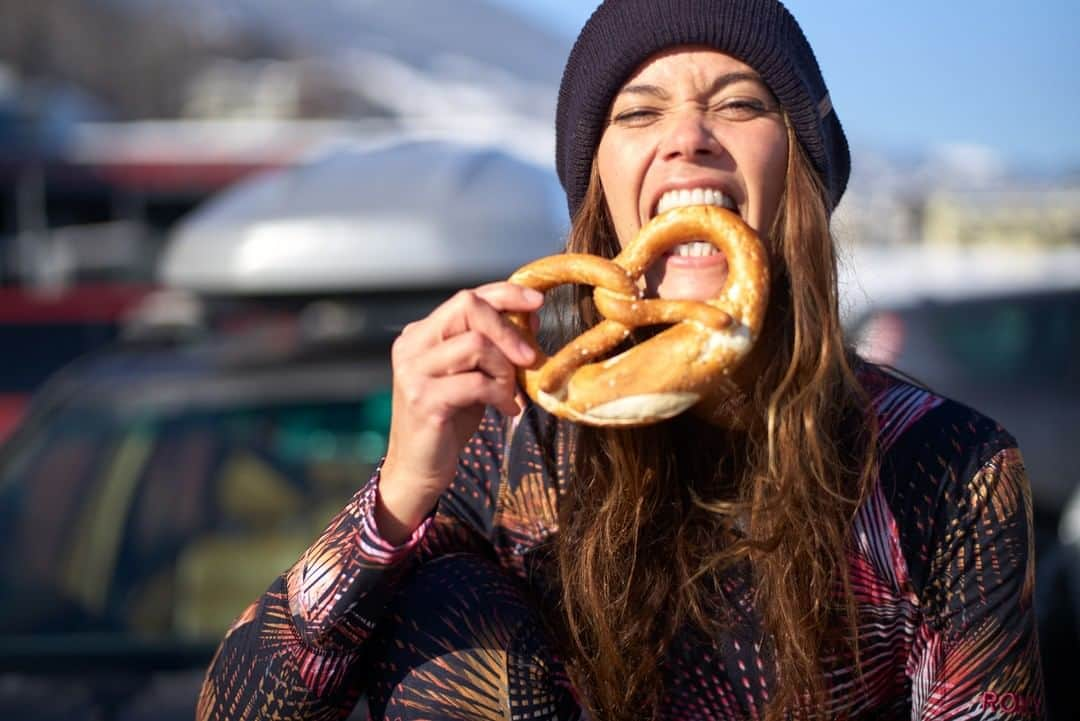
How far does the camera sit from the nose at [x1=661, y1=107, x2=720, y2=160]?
1.66 meters

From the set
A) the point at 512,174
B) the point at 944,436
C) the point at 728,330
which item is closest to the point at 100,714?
the point at 728,330

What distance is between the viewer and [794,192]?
1727 millimetres

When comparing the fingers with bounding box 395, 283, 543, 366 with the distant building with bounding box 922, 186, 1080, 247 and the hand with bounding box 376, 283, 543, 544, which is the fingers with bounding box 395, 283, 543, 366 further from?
the distant building with bounding box 922, 186, 1080, 247

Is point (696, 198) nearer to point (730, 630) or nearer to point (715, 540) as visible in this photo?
point (715, 540)

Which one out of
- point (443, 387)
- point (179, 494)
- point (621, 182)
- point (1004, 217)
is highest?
point (1004, 217)

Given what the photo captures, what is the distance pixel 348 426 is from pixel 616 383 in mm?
1673

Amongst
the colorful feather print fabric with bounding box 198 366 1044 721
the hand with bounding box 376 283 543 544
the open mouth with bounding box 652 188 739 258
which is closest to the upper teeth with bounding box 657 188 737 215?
the open mouth with bounding box 652 188 739 258

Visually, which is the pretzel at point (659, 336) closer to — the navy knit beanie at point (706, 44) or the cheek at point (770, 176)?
the cheek at point (770, 176)

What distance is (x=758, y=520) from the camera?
171 centimetres

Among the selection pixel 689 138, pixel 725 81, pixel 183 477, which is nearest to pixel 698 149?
pixel 689 138

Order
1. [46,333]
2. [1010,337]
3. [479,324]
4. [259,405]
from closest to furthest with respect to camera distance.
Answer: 1. [479,324]
2. [259,405]
3. [1010,337]
4. [46,333]

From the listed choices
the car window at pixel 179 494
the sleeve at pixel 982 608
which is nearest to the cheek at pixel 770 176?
the sleeve at pixel 982 608

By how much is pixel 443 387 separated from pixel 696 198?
18.1 inches

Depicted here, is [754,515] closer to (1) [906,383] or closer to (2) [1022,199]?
(1) [906,383]
